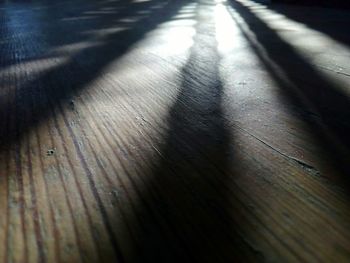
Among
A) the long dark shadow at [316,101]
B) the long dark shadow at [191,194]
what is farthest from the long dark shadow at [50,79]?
the long dark shadow at [316,101]

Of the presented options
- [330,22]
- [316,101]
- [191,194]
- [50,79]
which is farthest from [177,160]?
[330,22]

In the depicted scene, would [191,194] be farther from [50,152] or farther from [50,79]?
[50,79]

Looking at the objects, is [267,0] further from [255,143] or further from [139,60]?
[255,143]

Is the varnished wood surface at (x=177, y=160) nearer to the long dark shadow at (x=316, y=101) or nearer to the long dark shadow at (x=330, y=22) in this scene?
the long dark shadow at (x=316, y=101)

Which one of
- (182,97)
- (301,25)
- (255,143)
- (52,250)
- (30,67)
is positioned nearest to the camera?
(52,250)

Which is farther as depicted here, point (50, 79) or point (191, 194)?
point (50, 79)

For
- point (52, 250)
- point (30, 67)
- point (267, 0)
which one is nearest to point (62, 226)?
point (52, 250)
